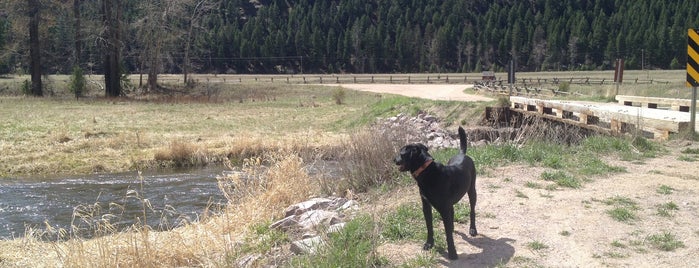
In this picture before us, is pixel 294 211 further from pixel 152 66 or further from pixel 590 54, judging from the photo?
pixel 590 54

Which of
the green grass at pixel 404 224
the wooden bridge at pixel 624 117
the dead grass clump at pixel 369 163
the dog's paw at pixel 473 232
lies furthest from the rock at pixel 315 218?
the wooden bridge at pixel 624 117

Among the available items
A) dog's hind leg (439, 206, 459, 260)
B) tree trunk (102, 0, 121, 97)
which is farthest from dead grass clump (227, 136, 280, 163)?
tree trunk (102, 0, 121, 97)

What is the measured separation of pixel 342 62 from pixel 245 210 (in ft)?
385

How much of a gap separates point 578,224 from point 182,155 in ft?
48.6

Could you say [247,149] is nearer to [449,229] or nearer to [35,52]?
[449,229]

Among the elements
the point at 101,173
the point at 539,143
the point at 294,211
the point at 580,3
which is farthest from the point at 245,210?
the point at 580,3

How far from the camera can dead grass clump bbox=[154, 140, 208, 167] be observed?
18.6m

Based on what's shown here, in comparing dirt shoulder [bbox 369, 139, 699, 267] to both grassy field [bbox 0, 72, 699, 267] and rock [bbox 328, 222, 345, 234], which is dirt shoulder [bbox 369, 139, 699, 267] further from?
rock [bbox 328, 222, 345, 234]

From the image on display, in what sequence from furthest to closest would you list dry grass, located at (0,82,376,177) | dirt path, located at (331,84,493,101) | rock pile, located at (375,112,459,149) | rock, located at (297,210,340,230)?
dirt path, located at (331,84,493,101) < dry grass, located at (0,82,376,177) < rock pile, located at (375,112,459,149) < rock, located at (297,210,340,230)

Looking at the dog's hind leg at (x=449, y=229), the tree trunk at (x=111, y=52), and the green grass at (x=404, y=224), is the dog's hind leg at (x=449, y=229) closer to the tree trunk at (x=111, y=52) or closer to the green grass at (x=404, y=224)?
the green grass at (x=404, y=224)

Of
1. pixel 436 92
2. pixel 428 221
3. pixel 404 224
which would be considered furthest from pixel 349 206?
pixel 436 92

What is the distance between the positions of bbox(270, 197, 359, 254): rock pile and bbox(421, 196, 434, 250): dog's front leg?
→ 949 mm

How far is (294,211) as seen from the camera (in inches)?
305

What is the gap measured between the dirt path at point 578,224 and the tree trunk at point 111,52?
41.3 metres
